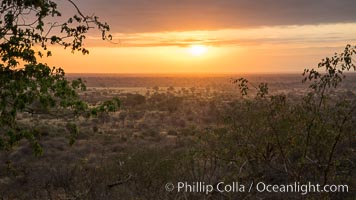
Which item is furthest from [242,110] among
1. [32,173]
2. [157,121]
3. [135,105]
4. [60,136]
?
[135,105]

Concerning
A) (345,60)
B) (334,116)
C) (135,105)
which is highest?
(345,60)

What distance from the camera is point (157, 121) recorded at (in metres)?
41.0

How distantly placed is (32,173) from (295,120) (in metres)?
12.4

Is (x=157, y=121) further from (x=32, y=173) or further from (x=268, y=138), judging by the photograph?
(x=268, y=138)

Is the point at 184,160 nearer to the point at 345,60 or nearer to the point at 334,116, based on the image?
the point at 334,116

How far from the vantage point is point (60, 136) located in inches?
1201

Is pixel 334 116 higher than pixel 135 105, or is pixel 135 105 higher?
pixel 334 116

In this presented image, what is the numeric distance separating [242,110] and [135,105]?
4395cm

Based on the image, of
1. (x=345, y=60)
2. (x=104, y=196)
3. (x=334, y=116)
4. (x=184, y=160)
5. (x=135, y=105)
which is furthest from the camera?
(x=135, y=105)

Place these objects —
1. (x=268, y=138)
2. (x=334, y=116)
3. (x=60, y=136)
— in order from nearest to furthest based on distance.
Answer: (x=334, y=116), (x=268, y=138), (x=60, y=136)

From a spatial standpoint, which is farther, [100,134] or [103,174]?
[100,134]

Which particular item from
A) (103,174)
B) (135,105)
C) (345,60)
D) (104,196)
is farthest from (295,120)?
(135,105)

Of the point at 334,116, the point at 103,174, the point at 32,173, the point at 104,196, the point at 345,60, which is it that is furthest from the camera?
the point at 32,173

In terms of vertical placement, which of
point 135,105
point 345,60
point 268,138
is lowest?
point 135,105
